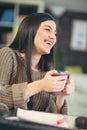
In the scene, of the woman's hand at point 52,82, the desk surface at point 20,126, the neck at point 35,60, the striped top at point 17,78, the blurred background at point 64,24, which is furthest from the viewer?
the blurred background at point 64,24

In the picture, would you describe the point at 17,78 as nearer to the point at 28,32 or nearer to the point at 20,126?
the point at 28,32

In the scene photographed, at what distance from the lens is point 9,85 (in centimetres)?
119

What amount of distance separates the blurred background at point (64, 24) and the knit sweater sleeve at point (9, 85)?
338cm

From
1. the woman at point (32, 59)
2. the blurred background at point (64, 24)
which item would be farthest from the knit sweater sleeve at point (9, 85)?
the blurred background at point (64, 24)

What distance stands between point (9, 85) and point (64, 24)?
400cm

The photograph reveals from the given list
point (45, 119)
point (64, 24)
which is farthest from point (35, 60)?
point (64, 24)

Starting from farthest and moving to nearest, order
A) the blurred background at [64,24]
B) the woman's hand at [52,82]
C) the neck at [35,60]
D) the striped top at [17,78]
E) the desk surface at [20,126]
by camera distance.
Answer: the blurred background at [64,24] < the neck at [35,60] < the striped top at [17,78] < the woman's hand at [52,82] < the desk surface at [20,126]

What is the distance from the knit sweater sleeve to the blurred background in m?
3.38

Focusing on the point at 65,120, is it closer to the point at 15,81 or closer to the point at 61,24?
the point at 15,81

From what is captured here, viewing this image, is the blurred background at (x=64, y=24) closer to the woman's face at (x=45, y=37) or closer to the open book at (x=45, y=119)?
the woman's face at (x=45, y=37)

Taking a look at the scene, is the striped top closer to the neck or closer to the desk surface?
the neck

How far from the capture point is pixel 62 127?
34.5 inches

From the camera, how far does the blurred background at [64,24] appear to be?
4645 millimetres

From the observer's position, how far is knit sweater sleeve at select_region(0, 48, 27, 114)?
111 cm
